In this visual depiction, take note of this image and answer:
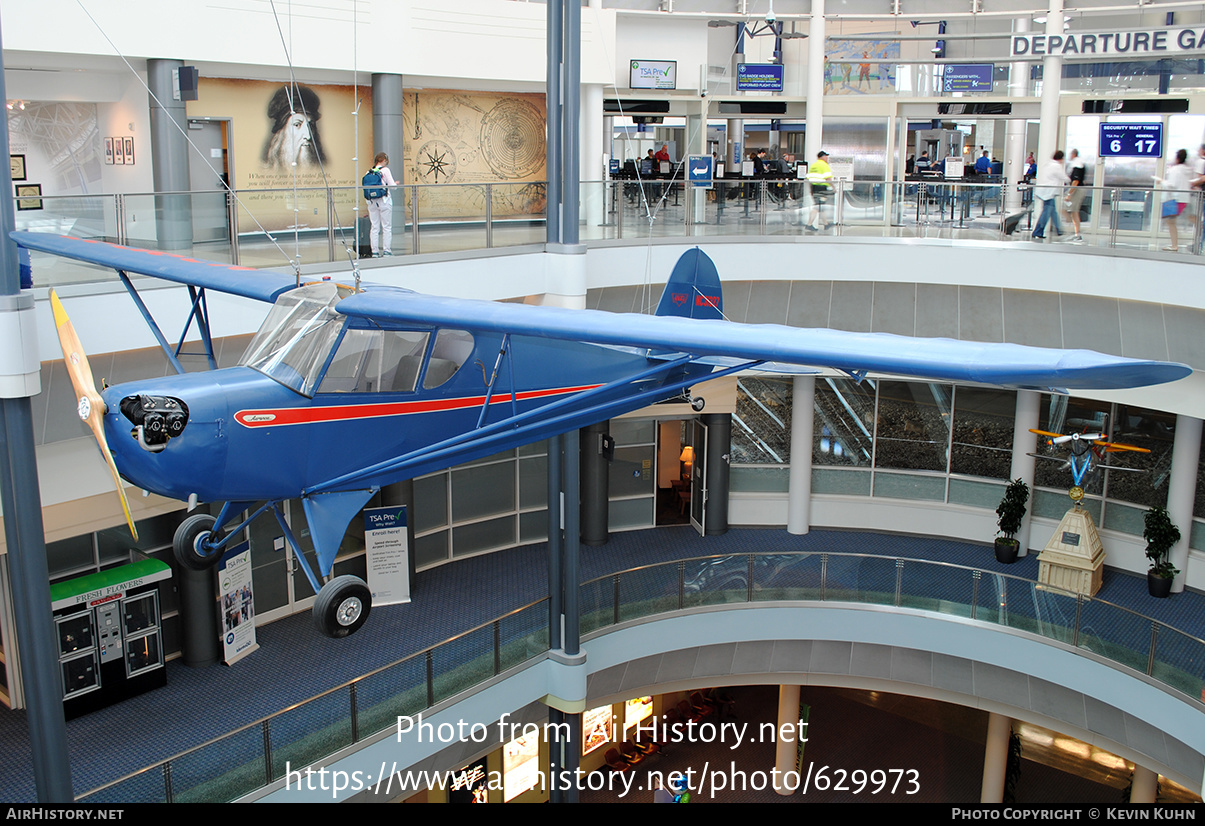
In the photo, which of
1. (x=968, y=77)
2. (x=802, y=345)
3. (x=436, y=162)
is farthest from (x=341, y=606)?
(x=968, y=77)

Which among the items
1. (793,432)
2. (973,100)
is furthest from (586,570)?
(973,100)

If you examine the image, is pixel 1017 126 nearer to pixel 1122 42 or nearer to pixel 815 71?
pixel 1122 42

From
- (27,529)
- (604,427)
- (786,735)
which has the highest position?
(27,529)

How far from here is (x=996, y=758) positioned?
1900cm

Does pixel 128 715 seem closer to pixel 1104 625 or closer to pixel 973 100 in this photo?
pixel 1104 625

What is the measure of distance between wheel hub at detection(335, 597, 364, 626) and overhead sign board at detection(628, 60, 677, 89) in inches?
724

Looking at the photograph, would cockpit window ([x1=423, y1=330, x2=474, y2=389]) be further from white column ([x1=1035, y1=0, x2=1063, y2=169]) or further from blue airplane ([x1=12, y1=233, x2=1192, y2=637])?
white column ([x1=1035, y1=0, x2=1063, y2=169])

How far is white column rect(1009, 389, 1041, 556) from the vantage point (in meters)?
19.9

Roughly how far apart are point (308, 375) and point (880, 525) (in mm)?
16082

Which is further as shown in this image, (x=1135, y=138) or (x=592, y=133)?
(x=592, y=133)

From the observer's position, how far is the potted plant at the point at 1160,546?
1808 cm

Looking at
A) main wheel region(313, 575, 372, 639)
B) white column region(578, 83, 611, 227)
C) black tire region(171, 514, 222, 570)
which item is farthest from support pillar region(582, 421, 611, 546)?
main wheel region(313, 575, 372, 639)

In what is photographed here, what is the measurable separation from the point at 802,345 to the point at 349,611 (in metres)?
4.44

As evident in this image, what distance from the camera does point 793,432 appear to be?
21438 mm
